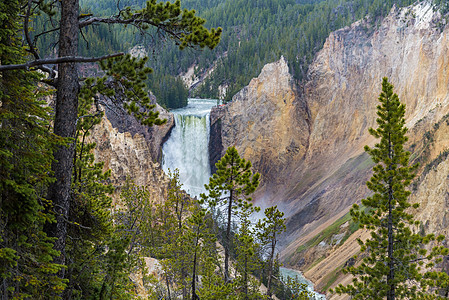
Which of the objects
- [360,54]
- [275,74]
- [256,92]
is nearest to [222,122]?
[256,92]

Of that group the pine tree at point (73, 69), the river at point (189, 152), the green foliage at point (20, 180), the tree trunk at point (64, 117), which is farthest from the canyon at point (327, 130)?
the green foliage at point (20, 180)

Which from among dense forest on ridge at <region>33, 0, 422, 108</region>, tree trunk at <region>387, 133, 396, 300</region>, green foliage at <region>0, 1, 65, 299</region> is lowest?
tree trunk at <region>387, 133, 396, 300</region>

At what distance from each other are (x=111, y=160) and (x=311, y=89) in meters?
33.8

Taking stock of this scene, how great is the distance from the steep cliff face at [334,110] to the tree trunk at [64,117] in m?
37.7

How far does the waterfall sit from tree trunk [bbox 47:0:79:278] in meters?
45.4

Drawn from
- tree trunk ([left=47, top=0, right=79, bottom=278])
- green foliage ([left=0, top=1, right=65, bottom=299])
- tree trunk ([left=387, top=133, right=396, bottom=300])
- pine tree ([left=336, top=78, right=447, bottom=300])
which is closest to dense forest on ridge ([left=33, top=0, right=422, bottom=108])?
pine tree ([left=336, top=78, right=447, bottom=300])

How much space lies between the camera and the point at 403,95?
47.4m

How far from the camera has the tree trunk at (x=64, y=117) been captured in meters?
6.15

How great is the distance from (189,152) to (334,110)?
20.6 meters

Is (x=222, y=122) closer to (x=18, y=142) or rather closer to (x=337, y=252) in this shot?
(x=337, y=252)

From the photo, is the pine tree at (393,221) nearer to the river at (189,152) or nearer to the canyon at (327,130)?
the canyon at (327,130)

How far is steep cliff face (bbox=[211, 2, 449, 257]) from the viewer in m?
44.4

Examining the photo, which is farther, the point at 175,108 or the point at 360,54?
the point at 175,108

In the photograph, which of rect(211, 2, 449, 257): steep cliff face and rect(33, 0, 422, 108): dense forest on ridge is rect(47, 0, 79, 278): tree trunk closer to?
rect(33, 0, 422, 108): dense forest on ridge
